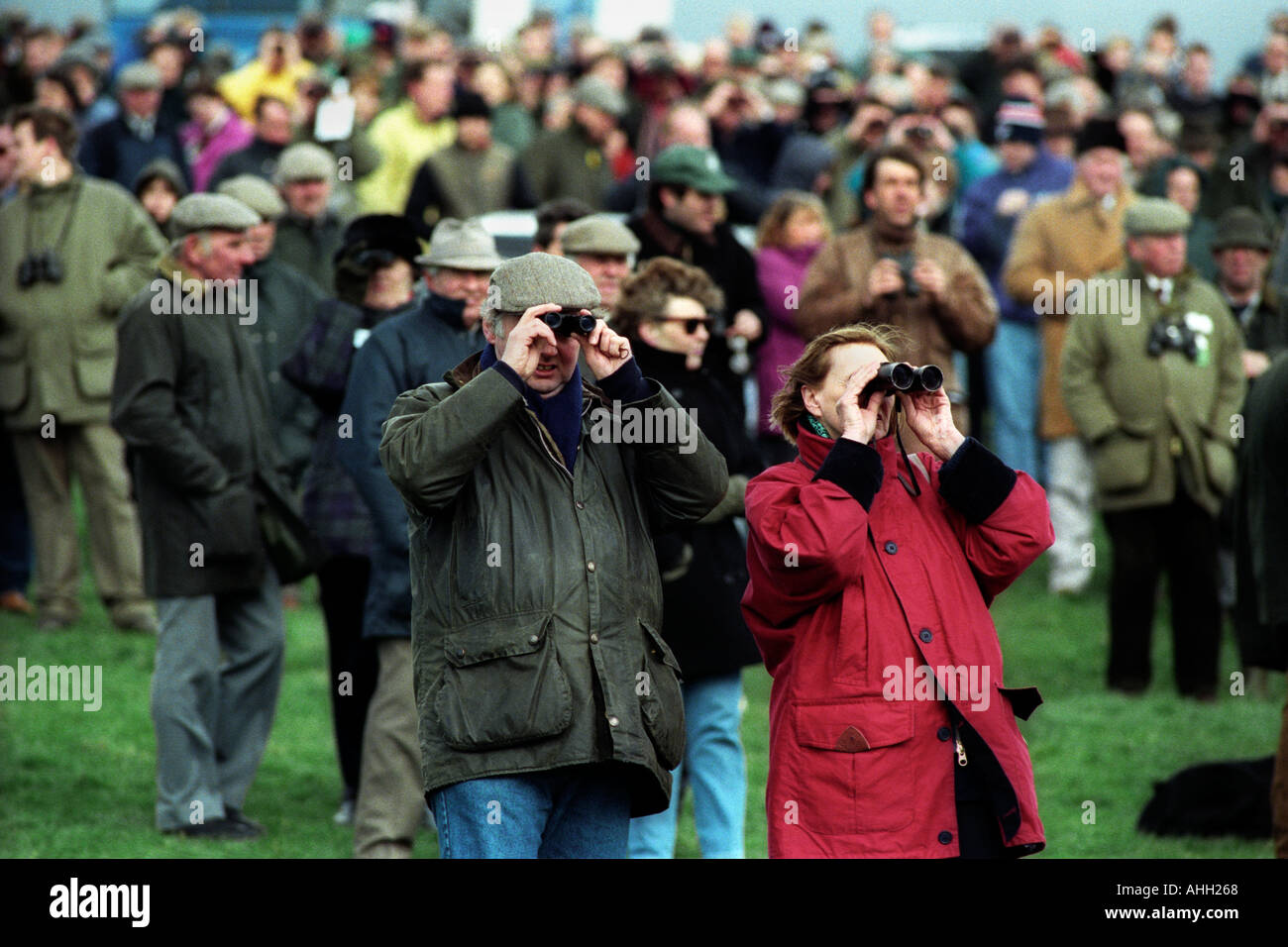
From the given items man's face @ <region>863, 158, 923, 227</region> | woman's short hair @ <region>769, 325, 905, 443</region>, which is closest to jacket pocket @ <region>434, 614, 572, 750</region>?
woman's short hair @ <region>769, 325, 905, 443</region>

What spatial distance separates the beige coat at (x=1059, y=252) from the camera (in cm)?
1208

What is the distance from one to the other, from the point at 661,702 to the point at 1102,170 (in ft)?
26.1

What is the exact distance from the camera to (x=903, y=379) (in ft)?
15.9

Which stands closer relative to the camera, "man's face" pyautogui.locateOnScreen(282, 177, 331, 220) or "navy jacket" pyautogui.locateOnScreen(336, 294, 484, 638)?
"navy jacket" pyautogui.locateOnScreen(336, 294, 484, 638)

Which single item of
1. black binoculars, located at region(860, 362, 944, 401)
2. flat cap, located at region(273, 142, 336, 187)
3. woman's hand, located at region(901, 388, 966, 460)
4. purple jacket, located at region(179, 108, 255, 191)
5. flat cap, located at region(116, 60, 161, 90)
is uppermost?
flat cap, located at region(116, 60, 161, 90)

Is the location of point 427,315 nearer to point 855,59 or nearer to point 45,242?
point 45,242

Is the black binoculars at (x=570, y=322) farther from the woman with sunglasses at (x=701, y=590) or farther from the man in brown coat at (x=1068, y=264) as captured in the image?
the man in brown coat at (x=1068, y=264)

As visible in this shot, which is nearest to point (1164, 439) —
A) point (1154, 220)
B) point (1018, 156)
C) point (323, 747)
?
point (1154, 220)

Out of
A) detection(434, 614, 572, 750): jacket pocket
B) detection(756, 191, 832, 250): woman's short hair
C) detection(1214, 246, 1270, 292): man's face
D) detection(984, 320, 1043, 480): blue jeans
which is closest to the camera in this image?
detection(434, 614, 572, 750): jacket pocket

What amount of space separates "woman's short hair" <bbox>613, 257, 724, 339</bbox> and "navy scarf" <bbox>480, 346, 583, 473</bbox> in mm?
1993

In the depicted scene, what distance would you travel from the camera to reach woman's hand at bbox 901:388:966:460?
5.04 meters

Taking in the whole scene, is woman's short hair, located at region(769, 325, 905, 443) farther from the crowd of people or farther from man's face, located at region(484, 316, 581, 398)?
man's face, located at region(484, 316, 581, 398)

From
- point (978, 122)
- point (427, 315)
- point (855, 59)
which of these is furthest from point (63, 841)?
point (855, 59)
